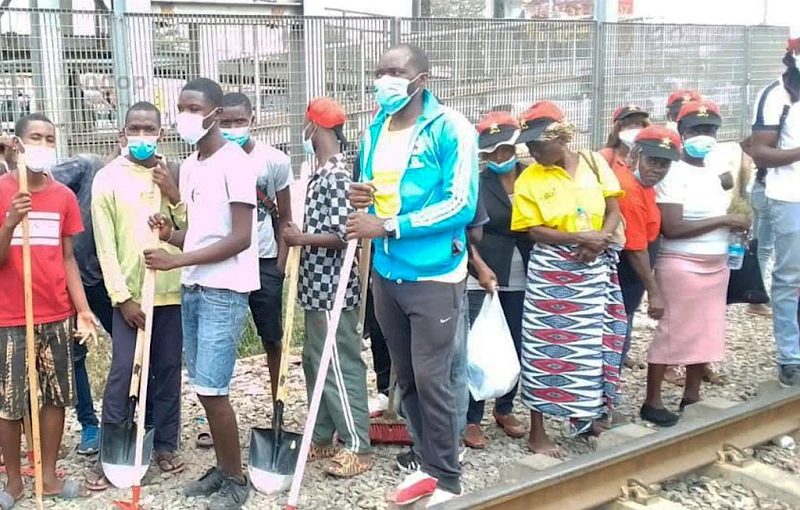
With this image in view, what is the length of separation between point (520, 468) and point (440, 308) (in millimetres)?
955

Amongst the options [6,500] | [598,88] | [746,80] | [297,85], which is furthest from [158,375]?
[746,80]

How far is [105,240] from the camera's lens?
4578 millimetres

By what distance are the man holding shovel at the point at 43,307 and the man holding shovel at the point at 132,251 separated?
161 mm

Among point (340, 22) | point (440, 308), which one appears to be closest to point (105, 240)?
point (440, 308)

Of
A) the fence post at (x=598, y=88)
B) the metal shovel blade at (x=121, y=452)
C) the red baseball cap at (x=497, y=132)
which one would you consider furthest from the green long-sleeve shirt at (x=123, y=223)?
the fence post at (x=598, y=88)

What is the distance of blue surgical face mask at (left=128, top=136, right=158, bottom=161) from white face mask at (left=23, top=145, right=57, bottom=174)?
394mm

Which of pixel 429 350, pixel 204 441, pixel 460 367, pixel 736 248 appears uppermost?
pixel 736 248

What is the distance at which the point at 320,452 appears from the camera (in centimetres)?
503

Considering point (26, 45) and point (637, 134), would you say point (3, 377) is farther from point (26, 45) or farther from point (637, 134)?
point (637, 134)

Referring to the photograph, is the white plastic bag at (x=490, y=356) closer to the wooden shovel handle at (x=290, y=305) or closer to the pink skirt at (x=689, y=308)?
the wooden shovel handle at (x=290, y=305)

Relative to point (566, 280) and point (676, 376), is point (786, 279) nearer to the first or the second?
point (676, 376)

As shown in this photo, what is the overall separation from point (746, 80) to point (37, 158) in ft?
32.7

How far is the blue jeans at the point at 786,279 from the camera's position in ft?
18.6

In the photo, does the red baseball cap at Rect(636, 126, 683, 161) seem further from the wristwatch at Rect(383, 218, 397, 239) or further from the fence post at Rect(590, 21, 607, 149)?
the fence post at Rect(590, 21, 607, 149)
